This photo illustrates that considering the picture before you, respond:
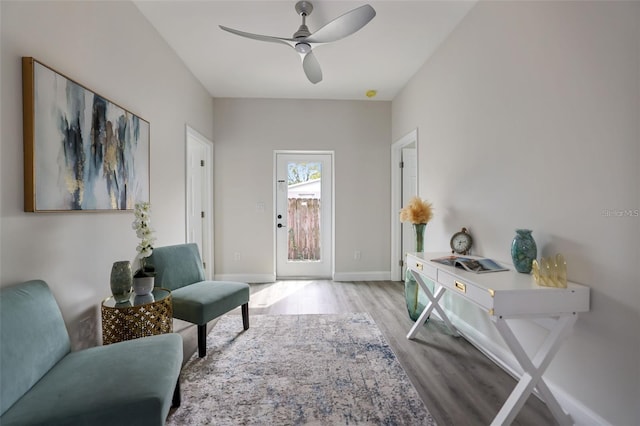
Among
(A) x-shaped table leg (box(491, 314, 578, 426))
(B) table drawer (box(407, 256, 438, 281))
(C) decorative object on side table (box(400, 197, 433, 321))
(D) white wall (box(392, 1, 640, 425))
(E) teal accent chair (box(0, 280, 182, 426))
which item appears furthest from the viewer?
(C) decorative object on side table (box(400, 197, 433, 321))

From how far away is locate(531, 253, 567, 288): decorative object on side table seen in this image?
1385 millimetres

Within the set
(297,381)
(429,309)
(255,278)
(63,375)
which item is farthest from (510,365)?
(255,278)

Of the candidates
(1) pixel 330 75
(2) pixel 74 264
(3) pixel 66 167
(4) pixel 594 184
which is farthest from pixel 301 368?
(1) pixel 330 75

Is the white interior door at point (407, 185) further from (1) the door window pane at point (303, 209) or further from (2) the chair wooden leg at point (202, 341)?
(2) the chair wooden leg at point (202, 341)

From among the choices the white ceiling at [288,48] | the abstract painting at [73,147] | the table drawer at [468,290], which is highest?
the white ceiling at [288,48]

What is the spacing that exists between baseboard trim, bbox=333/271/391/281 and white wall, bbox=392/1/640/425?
6.11ft

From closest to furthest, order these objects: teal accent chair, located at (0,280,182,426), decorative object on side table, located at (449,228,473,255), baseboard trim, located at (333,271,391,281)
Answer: teal accent chair, located at (0,280,182,426) < decorative object on side table, located at (449,228,473,255) < baseboard trim, located at (333,271,391,281)

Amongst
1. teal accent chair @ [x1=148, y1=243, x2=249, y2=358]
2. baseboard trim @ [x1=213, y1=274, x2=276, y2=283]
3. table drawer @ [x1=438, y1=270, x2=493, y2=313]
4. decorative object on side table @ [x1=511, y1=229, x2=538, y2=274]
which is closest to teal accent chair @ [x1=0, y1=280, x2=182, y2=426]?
teal accent chair @ [x1=148, y1=243, x2=249, y2=358]

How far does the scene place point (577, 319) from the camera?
145 cm

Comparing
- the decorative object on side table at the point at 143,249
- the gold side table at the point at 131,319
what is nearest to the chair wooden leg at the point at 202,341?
the gold side table at the point at 131,319

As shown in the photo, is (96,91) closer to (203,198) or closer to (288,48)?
(288,48)

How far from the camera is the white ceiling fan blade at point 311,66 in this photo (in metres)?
2.35

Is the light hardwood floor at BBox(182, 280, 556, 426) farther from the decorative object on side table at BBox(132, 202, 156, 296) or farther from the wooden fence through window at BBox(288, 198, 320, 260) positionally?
the decorative object on side table at BBox(132, 202, 156, 296)

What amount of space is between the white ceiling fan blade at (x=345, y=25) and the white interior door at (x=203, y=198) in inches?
87.1
